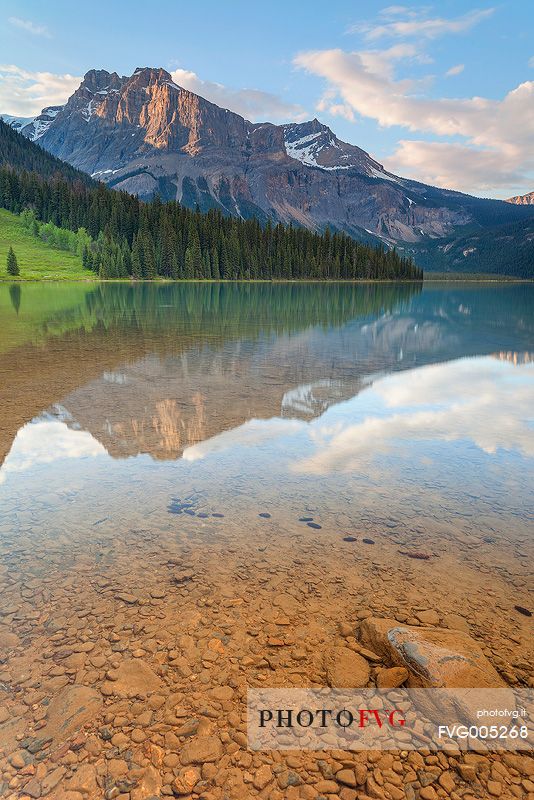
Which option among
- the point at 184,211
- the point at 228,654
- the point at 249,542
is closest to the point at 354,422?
the point at 249,542

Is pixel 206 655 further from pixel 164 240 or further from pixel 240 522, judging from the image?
pixel 164 240

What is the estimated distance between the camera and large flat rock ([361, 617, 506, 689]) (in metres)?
6.05

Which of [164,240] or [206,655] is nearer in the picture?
[206,655]

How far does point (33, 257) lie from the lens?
162 metres

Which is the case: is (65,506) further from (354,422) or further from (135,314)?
(135,314)

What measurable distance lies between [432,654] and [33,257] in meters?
185

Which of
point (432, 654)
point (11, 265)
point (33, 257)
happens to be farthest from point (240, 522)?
point (33, 257)

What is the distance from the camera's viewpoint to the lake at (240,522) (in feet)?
22.5

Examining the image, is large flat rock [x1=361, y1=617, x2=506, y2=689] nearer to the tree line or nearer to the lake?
the lake

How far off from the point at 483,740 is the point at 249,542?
5297 mm

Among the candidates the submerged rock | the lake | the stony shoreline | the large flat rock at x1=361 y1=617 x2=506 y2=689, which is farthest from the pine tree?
the large flat rock at x1=361 y1=617 x2=506 y2=689
